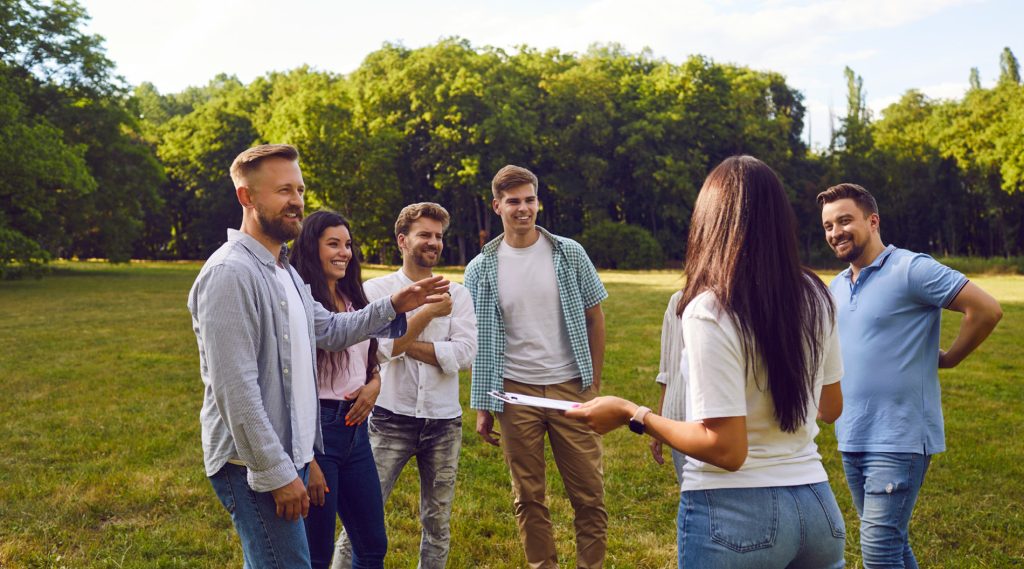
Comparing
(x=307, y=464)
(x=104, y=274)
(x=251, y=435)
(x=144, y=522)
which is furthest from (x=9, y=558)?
(x=104, y=274)

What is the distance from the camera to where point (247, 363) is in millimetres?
2730

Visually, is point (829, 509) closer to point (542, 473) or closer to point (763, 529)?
point (763, 529)

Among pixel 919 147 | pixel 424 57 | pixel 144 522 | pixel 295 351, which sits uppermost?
pixel 424 57

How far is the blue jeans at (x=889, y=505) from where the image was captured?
3701 millimetres

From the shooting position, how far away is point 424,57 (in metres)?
48.3

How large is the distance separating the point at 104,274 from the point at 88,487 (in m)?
37.8

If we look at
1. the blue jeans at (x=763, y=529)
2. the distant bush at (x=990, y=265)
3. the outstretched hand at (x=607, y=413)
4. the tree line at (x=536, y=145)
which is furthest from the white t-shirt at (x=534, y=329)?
the distant bush at (x=990, y=265)

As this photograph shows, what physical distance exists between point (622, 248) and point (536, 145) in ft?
27.9

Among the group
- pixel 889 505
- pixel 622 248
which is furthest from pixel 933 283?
pixel 622 248

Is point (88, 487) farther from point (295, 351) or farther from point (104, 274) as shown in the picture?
point (104, 274)

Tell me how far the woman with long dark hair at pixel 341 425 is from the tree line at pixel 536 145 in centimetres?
3867

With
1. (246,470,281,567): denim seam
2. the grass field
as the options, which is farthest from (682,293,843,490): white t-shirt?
the grass field

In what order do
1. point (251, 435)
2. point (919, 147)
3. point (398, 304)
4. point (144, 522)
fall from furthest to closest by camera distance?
point (919, 147), point (144, 522), point (398, 304), point (251, 435)

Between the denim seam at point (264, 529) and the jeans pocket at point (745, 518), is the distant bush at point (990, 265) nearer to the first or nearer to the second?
the jeans pocket at point (745, 518)
